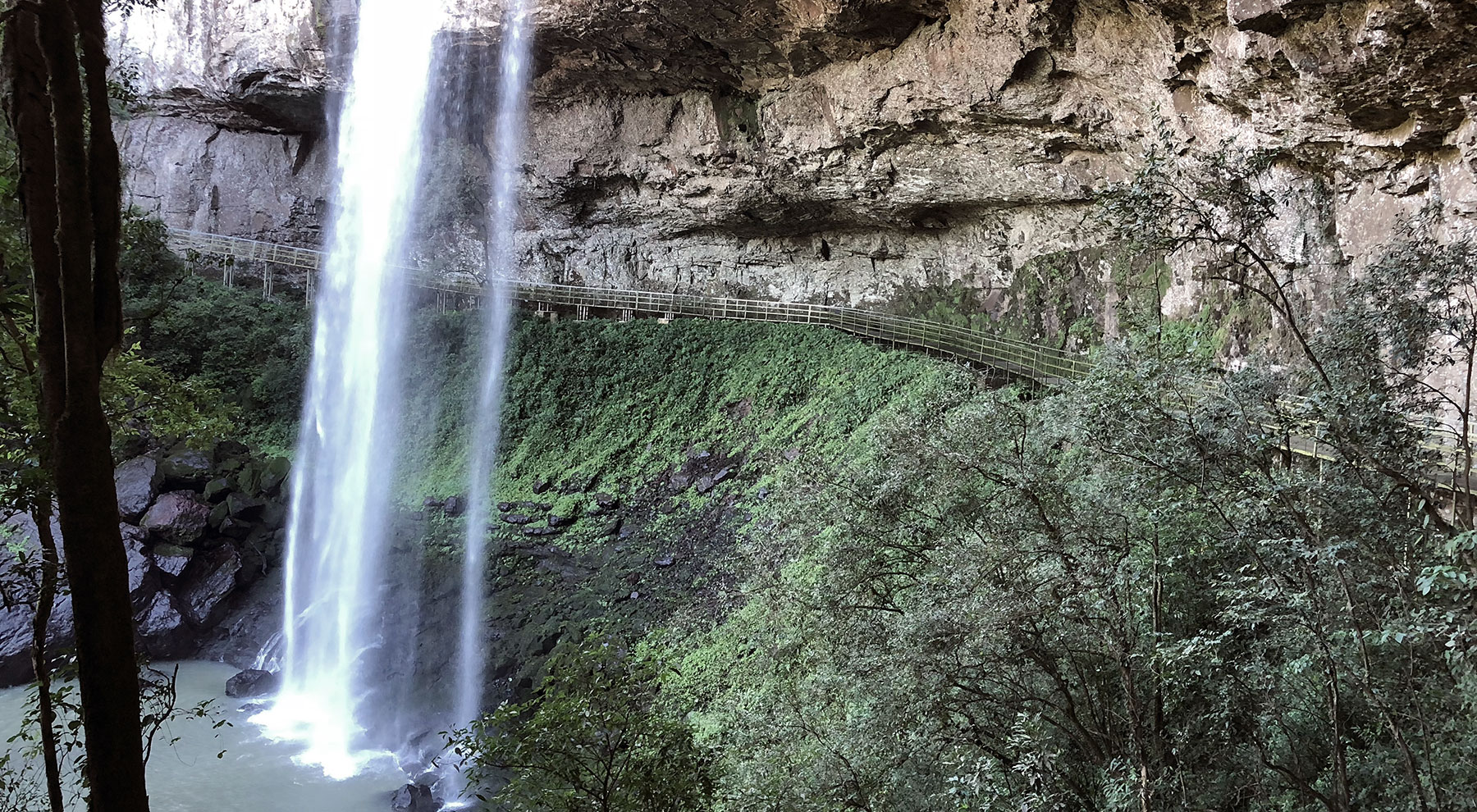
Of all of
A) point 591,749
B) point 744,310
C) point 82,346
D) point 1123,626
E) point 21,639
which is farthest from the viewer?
point 744,310

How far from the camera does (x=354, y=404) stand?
19281 millimetres

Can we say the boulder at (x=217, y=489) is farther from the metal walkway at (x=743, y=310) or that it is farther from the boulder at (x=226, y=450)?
the metal walkway at (x=743, y=310)

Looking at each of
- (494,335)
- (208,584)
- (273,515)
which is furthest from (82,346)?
(494,335)

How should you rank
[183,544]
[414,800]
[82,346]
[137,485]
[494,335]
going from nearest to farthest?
[82,346], [414,800], [183,544], [137,485], [494,335]

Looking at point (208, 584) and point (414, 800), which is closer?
Answer: point (414, 800)

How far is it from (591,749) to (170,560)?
14.0 metres

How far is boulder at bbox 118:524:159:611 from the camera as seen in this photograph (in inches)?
599

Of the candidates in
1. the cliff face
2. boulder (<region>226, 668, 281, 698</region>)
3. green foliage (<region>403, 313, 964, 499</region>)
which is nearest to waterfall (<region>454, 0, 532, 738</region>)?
green foliage (<region>403, 313, 964, 499</region>)

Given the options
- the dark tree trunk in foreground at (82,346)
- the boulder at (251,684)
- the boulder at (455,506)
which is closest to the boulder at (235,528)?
the boulder at (251,684)

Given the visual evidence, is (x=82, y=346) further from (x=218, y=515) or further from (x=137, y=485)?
(x=137, y=485)

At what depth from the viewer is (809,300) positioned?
2195cm

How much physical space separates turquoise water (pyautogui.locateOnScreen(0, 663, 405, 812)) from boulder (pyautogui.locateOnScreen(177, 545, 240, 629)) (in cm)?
248

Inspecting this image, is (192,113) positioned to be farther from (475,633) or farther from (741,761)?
(741,761)

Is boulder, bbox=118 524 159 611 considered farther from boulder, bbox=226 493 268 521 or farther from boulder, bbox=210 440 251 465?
boulder, bbox=210 440 251 465
